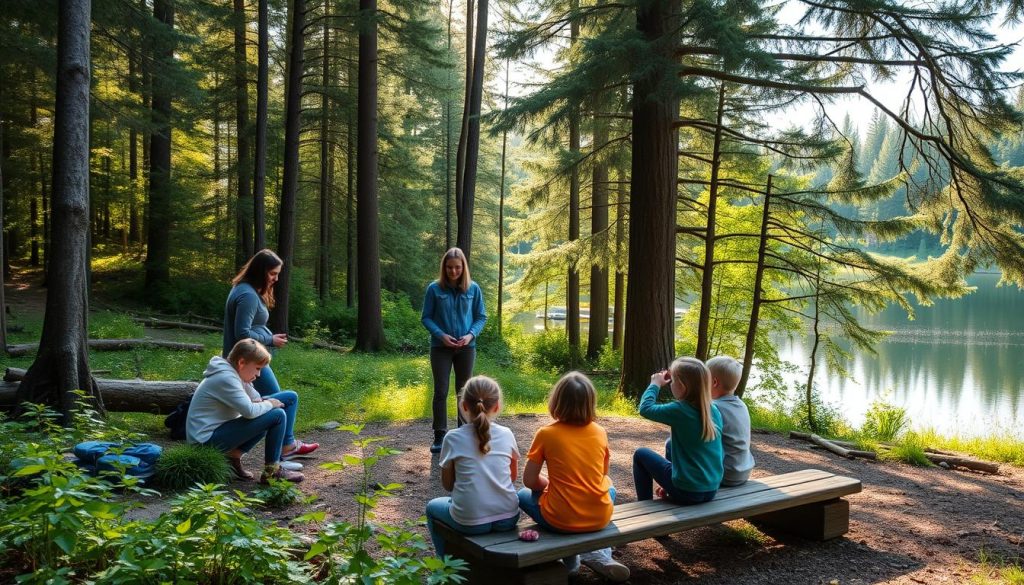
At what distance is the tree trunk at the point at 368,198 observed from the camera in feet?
46.6

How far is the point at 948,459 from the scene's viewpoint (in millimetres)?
6438

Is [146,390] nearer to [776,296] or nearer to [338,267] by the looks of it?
[776,296]

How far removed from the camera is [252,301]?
5117 mm

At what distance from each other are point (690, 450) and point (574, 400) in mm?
941

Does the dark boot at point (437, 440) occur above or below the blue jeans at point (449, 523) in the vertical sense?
below

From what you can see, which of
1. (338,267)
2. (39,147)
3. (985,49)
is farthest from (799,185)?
(39,147)

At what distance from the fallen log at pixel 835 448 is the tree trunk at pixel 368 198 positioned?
381 inches

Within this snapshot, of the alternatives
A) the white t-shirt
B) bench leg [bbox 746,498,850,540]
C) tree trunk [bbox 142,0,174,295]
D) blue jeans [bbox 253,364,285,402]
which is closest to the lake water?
bench leg [bbox 746,498,850,540]

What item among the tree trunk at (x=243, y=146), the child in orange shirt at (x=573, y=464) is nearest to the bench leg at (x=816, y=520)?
the child in orange shirt at (x=573, y=464)

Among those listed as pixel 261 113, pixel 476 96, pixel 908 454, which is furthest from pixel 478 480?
pixel 261 113

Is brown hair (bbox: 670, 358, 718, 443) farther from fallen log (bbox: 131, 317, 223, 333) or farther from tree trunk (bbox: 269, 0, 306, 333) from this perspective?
fallen log (bbox: 131, 317, 223, 333)

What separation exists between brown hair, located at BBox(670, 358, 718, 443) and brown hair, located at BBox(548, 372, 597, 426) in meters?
0.70

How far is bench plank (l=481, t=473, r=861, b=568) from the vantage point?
10.0ft

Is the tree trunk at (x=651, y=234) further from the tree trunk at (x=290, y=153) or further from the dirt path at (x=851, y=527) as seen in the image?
the tree trunk at (x=290, y=153)
